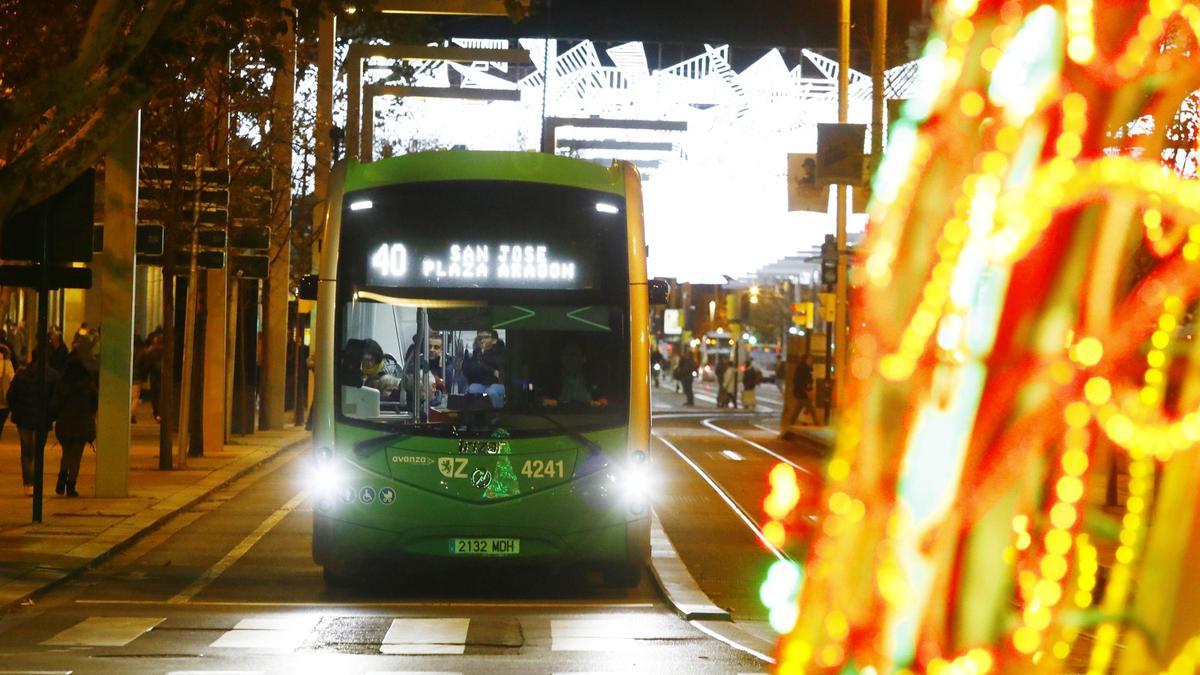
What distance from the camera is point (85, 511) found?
63.8ft

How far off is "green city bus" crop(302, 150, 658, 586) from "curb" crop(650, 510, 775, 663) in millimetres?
487

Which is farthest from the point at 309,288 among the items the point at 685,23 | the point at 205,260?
the point at 685,23

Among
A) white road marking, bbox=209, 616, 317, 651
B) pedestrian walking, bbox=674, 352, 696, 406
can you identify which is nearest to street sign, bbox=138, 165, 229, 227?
white road marking, bbox=209, 616, 317, 651

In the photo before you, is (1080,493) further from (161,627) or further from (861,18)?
(861,18)

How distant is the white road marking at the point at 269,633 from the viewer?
11249mm

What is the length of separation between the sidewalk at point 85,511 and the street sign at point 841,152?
9815 mm

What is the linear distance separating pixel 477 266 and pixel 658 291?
1356 millimetres

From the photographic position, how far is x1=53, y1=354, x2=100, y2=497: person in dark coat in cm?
2072

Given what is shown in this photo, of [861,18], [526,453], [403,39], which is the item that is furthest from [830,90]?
[526,453]

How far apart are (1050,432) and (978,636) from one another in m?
0.46

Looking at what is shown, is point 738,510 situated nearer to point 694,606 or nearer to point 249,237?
point 694,606

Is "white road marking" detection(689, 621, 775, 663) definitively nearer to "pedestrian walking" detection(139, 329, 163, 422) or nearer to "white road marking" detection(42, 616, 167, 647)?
"white road marking" detection(42, 616, 167, 647)

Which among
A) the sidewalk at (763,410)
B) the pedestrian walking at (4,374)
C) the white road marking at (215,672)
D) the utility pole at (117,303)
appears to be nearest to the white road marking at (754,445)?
the sidewalk at (763,410)

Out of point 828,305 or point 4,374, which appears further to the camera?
point 828,305
